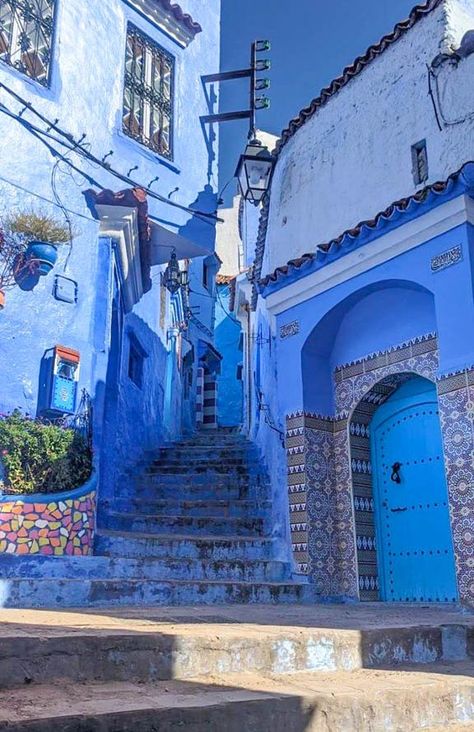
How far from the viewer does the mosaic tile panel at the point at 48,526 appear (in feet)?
20.5

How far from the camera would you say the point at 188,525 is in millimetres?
8094

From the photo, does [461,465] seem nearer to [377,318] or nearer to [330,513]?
[330,513]

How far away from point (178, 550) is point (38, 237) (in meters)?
3.63

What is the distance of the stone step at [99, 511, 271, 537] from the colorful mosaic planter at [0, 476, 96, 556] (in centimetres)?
124

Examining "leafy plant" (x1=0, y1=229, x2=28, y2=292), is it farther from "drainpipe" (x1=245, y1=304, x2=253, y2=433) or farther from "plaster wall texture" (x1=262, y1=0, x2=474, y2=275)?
"drainpipe" (x1=245, y1=304, x2=253, y2=433)

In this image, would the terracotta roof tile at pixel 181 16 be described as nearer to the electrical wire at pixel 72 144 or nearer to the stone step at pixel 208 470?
the electrical wire at pixel 72 144

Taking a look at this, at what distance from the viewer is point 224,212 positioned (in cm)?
2378

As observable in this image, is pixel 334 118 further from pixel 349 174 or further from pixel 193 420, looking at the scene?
pixel 193 420

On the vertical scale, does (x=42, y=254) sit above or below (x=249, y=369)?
below

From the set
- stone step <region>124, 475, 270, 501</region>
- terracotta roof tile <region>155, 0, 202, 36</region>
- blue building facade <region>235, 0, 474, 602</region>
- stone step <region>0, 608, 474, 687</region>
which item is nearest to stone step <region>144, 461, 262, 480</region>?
stone step <region>124, 475, 270, 501</region>

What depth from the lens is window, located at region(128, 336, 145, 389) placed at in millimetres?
10594

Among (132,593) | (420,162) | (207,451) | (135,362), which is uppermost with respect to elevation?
(420,162)

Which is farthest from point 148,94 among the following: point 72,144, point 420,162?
point 420,162

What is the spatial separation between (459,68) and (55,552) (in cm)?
607
